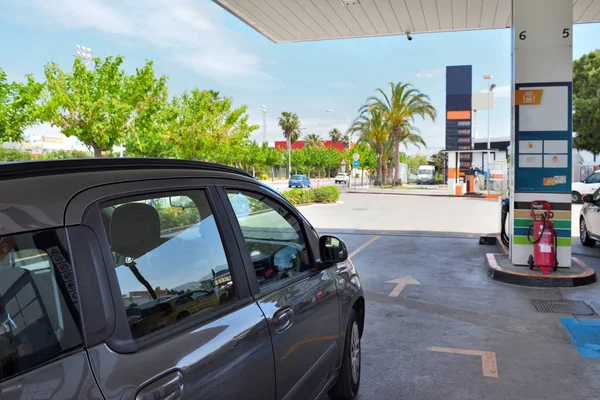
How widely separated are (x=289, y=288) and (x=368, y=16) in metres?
10.4

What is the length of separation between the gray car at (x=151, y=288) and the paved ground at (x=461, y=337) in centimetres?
167

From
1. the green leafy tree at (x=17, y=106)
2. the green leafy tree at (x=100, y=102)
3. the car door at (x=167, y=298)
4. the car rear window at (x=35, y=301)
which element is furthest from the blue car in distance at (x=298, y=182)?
the car rear window at (x=35, y=301)

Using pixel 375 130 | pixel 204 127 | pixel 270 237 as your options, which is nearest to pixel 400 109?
pixel 375 130

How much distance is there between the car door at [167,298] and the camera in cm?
162

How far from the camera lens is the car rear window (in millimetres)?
1428

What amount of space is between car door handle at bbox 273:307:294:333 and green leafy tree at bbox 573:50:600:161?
38794 mm

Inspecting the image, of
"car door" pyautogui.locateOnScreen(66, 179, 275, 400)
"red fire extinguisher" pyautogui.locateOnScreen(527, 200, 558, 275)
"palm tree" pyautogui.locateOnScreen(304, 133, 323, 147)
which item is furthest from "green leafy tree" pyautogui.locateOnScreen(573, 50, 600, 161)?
"palm tree" pyautogui.locateOnScreen(304, 133, 323, 147)

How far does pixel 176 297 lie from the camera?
2.08 metres

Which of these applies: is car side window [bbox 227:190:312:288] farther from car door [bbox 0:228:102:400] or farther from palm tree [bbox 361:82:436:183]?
palm tree [bbox 361:82:436:183]

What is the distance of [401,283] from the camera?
8164mm

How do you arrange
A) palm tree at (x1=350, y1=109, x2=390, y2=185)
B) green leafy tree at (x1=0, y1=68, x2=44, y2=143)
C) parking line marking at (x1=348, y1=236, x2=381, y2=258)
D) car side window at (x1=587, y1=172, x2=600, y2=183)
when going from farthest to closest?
palm tree at (x1=350, y1=109, x2=390, y2=185) → car side window at (x1=587, y1=172, x2=600, y2=183) → green leafy tree at (x1=0, y1=68, x2=44, y2=143) → parking line marking at (x1=348, y1=236, x2=381, y2=258)

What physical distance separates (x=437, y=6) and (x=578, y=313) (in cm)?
760

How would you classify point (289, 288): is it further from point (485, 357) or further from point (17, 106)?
point (17, 106)

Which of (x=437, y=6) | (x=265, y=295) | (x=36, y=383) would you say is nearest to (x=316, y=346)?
(x=265, y=295)
